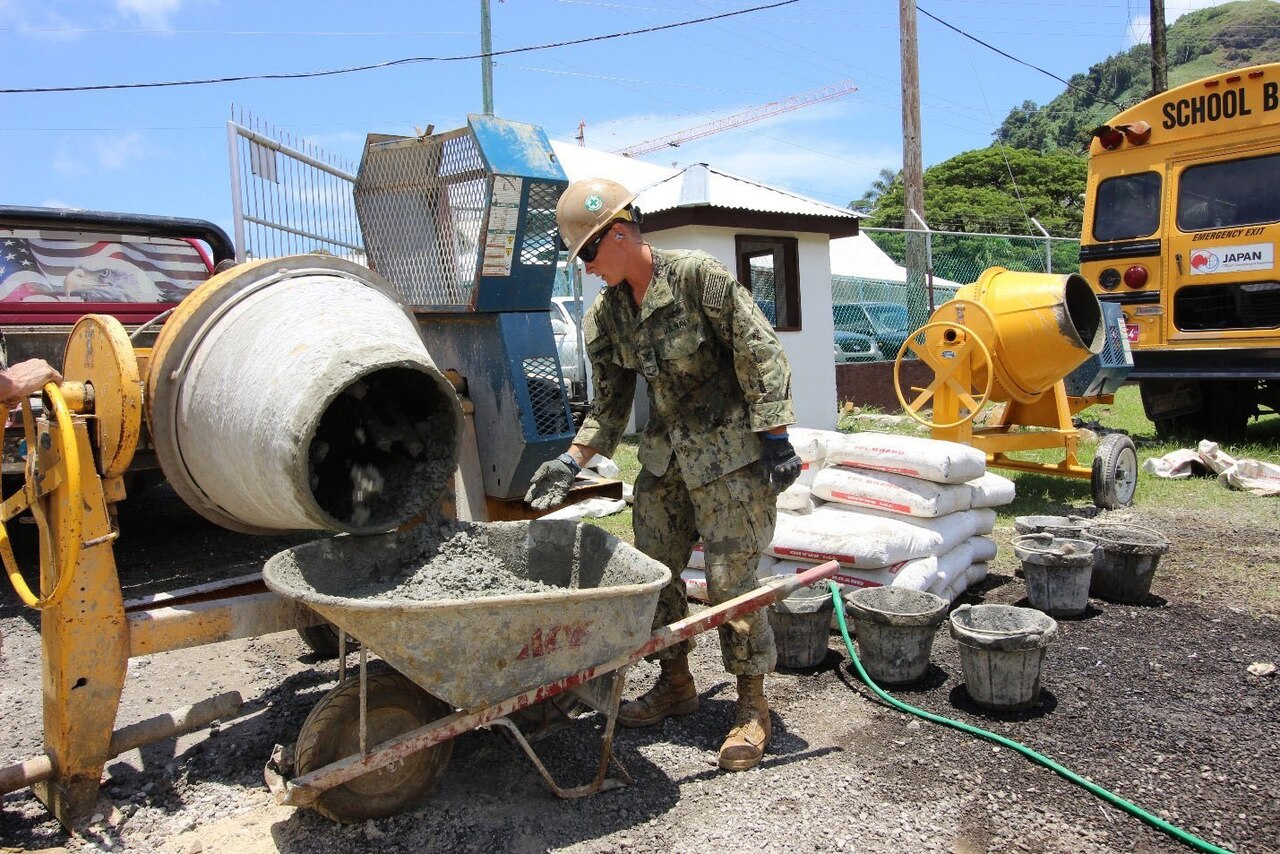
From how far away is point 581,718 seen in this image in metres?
3.48

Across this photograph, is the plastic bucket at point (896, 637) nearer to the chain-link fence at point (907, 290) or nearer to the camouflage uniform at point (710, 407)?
the camouflage uniform at point (710, 407)

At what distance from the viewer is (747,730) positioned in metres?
3.12

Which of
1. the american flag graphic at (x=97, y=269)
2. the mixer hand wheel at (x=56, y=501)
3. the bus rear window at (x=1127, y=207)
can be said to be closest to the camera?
the mixer hand wheel at (x=56, y=501)

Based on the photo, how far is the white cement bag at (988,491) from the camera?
501cm

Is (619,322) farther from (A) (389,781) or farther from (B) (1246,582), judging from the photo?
(B) (1246,582)

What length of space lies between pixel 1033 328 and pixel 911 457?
2.10 meters

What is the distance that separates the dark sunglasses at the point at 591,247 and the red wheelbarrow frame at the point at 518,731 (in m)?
1.24

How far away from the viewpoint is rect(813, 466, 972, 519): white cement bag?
464cm

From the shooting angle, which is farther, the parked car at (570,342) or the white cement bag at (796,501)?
the parked car at (570,342)

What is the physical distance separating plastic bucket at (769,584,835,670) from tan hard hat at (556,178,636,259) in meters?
1.78

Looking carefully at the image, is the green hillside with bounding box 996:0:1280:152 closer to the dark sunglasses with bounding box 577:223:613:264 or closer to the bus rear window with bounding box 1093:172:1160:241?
the bus rear window with bounding box 1093:172:1160:241

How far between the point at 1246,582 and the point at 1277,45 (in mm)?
128437

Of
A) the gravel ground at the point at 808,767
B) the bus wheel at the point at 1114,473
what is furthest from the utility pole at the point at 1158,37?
the gravel ground at the point at 808,767

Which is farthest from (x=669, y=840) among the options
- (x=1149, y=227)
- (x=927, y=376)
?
(x=927, y=376)
